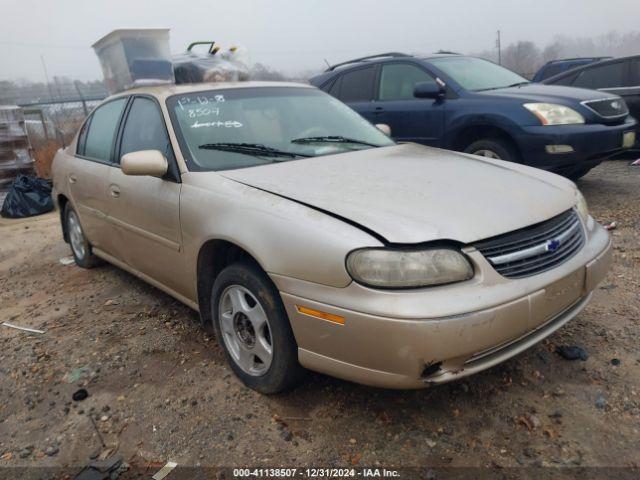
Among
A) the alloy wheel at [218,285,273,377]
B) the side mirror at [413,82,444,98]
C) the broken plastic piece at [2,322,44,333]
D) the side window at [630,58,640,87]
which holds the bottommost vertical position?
the broken plastic piece at [2,322,44,333]

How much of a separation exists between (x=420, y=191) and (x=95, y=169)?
104 inches

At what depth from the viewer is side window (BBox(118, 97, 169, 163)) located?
321 cm

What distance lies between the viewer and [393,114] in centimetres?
618

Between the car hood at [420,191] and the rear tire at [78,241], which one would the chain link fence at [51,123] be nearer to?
the rear tire at [78,241]

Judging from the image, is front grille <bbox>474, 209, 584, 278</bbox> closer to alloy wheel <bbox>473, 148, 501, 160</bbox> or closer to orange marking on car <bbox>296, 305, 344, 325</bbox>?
orange marking on car <bbox>296, 305, 344, 325</bbox>

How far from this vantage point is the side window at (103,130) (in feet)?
12.7

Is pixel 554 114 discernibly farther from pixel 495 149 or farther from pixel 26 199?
pixel 26 199

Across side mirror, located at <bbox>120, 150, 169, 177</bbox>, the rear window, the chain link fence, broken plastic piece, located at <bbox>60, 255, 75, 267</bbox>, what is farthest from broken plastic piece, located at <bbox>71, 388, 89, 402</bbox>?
the rear window

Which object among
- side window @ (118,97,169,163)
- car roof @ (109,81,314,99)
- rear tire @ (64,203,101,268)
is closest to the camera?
side window @ (118,97,169,163)

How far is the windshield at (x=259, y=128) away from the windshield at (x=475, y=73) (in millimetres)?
2640

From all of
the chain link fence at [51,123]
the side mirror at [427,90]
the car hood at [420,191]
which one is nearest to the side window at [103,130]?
the chain link fence at [51,123]

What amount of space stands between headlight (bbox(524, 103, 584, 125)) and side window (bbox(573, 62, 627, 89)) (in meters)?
3.16

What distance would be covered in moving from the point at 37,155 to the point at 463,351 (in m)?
10.7

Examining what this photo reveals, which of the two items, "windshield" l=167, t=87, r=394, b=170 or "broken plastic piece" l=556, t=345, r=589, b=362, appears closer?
"broken plastic piece" l=556, t=345, r=589, b=362
